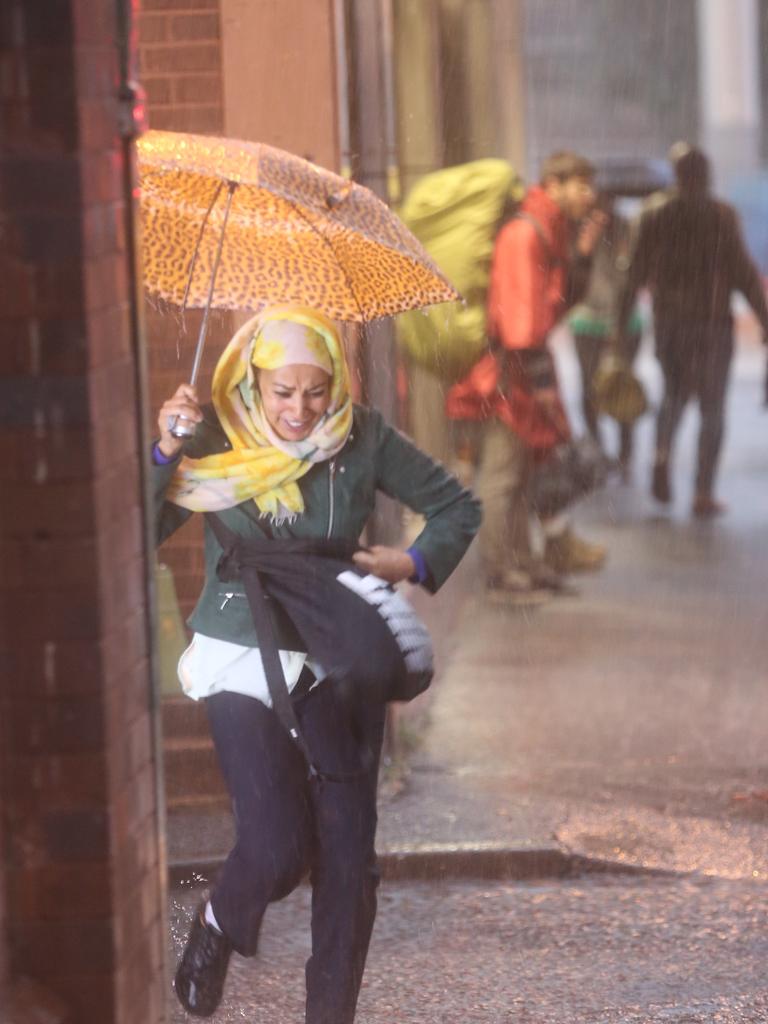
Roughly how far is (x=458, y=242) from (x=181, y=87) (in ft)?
9.60

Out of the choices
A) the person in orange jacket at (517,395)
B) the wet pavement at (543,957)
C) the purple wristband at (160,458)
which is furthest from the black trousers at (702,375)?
the purple wristband at (160,458)

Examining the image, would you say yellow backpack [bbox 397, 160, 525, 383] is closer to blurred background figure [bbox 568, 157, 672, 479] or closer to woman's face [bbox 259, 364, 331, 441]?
blurred background figure [bbox 568, 157, 672, 479]

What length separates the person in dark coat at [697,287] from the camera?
1222 centimetres

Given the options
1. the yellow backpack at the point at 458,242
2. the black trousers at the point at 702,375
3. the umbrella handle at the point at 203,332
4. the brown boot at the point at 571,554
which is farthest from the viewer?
the black trousers at the point at 702,375

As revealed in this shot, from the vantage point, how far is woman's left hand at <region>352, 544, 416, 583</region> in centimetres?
462

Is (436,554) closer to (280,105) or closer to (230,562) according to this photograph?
(230,562)

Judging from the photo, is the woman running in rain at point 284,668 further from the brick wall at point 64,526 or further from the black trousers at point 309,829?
the brick wall at point 64,526

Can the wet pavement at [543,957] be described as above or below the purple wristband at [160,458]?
below

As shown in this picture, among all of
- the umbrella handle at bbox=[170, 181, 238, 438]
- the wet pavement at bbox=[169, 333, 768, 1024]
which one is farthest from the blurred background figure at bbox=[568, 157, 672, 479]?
the umbrella handle at bbox=[170, 181, 238, 438]

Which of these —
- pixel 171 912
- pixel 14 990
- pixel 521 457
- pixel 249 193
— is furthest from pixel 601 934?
pixel 521 457

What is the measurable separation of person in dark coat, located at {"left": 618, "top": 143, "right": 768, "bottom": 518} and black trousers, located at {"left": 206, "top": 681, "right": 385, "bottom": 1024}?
7863mm

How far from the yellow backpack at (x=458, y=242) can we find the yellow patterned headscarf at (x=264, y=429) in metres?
4.64

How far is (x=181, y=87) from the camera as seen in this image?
265 inches

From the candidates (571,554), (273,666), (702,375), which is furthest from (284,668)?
(702,375)
